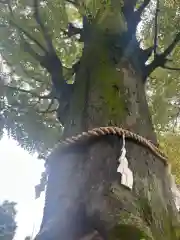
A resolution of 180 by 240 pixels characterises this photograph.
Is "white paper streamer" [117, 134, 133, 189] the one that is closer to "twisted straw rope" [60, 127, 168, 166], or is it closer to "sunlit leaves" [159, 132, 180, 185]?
"twisted straw rope" [60, 127, 168, 166]

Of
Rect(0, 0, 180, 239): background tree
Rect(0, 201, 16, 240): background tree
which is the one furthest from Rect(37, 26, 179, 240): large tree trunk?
Rect(0, 201, 16, 240): background tree

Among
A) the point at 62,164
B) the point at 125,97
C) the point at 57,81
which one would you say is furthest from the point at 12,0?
the point at 62,164

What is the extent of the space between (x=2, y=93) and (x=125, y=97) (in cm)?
120

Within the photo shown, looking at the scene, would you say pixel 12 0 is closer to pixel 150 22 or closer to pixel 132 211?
pixel 150 22

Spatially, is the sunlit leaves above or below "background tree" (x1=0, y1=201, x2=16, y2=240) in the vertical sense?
below

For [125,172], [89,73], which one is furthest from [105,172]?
[89,73]

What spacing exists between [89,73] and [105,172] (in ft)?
2.37

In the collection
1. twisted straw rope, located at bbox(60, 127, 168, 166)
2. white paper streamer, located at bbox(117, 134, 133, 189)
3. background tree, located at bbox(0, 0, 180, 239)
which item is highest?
background tree, located at bbox(0, 0, 180, 239)

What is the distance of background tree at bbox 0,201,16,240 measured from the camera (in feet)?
27.1

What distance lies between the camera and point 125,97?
1717 millimetres

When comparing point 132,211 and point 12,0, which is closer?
point 132,211

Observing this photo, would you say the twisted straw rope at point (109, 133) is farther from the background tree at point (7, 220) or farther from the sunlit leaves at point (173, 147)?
the background tree at point (7, 220)

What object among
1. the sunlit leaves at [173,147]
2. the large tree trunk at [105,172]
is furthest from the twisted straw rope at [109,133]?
the sunlit leaves at [173,147]

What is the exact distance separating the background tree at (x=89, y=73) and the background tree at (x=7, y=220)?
5.67m
